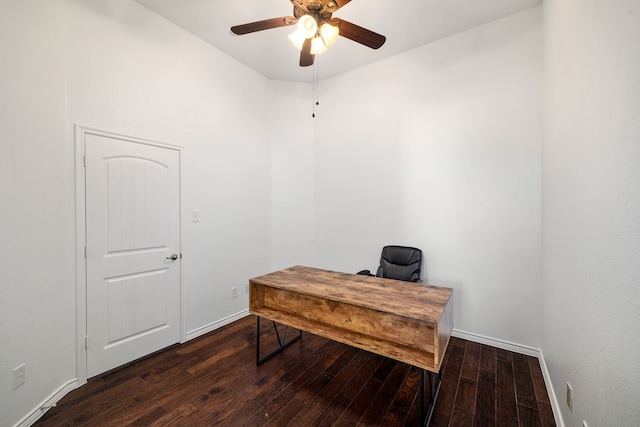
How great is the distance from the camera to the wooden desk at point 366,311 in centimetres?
155

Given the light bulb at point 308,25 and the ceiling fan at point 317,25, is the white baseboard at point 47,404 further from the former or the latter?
the light bulb at point 308,25

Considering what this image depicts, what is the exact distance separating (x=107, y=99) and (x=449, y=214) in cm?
345

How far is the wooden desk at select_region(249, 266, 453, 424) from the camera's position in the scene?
1551 millimetres

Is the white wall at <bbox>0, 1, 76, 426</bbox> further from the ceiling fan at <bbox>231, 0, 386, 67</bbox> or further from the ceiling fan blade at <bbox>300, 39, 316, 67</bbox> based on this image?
the ceiling fan blade at <bbox>300, 39, 316, 67</bbox>

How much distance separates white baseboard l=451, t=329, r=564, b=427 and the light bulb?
2.96m

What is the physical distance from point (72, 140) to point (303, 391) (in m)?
2.66

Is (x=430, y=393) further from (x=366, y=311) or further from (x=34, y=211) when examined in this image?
(x=34, y=211)

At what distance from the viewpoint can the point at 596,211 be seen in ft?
3.85

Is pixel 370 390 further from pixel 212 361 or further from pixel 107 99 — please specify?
pixel 107 99

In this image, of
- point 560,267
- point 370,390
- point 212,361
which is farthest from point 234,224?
point 560,267

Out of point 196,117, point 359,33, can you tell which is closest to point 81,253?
point 196,117

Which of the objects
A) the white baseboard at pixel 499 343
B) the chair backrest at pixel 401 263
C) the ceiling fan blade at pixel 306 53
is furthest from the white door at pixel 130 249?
the white baseboard at pixel 499 343

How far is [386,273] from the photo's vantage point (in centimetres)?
296

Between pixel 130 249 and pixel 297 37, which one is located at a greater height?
pixel 297 37
